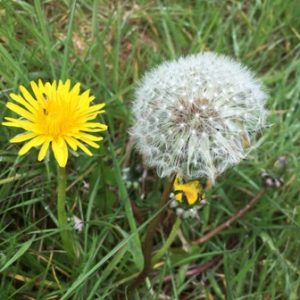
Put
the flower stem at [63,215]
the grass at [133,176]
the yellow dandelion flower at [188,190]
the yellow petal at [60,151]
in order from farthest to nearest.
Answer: the grass at [133,176] < the yellow dandelion flower at [188,190] < the flower stem at [63,215] < the yellow petal at [60,151]

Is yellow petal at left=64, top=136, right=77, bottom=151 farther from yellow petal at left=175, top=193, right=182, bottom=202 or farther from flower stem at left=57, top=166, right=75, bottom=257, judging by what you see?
yellow petal at left=175, top=193, right=182, bottom=202

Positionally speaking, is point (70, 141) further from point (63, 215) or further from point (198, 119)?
point (198, 119)

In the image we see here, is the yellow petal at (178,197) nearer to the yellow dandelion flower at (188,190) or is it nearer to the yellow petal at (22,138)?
the yellow dandelion flower at (188,190)

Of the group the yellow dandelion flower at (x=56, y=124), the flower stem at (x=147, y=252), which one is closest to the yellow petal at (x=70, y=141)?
the yellow dandelion flower at (x=56, y=124)

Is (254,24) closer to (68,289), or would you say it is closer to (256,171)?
(256,171)

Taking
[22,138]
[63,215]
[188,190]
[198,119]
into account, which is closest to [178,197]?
[188,190]

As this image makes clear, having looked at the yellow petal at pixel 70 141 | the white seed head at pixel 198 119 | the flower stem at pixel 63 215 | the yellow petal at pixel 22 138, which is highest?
the yellow petal at pixel 22 138
